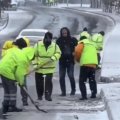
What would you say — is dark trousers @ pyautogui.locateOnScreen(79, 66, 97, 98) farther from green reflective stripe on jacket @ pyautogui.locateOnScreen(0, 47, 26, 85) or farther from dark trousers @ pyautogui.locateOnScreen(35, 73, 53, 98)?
green reflective stripe on jacket @ pyautogui.locateOnScreen(0, 47, 26, 85)

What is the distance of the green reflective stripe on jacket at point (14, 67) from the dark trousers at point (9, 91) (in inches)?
5.3

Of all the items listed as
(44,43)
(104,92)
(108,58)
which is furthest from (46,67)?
(108,58)

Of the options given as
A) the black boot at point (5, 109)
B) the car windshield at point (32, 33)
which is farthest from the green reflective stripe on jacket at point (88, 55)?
the car windshield at point (32, 33)

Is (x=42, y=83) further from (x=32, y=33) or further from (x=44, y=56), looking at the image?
(x=32, y=33)

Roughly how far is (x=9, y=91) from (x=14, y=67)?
565mm

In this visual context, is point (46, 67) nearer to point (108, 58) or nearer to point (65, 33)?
point (65, 33)

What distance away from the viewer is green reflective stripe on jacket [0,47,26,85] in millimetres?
13281

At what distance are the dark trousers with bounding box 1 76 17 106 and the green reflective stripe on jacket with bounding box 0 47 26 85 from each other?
0.44 ft

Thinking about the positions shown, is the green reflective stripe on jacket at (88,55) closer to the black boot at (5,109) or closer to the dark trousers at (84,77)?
the dark trousers at (84,77)

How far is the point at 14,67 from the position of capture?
13305 mm

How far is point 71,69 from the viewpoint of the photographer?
54.6 feet

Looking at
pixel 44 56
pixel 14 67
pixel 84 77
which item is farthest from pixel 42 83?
pixel 14 67

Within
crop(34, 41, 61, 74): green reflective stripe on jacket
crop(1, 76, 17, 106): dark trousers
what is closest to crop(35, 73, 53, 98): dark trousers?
crop(34, 41, 61, 74): green reflective stripe on jacket

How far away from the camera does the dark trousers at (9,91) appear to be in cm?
1345
